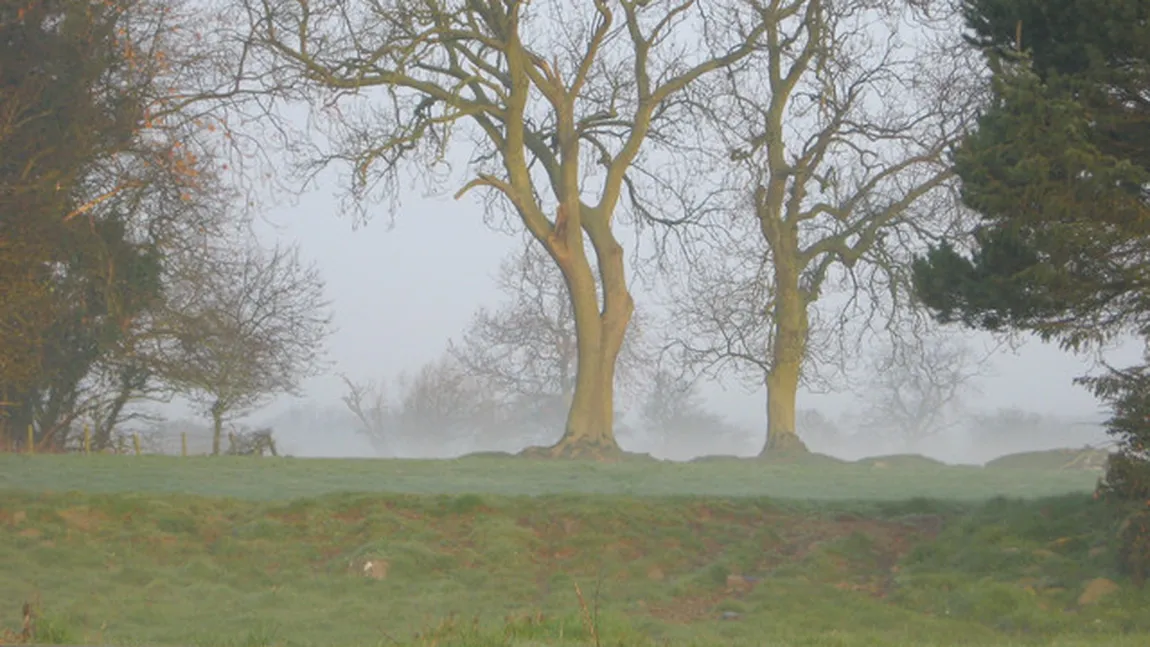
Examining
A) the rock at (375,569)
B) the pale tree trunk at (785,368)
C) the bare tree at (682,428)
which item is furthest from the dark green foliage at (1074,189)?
the bare tree at (682,428)

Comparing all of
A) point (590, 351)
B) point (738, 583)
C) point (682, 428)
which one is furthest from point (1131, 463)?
point (682, 428)

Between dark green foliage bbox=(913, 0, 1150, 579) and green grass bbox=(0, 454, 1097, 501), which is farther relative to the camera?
green grass bbox=(0, 454, 1097, 501)

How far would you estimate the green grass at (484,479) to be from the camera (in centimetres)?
1839

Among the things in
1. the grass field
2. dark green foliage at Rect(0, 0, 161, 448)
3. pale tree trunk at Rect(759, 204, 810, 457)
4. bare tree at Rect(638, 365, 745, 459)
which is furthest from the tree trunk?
bare tree at Rect(638, 365, 745, 459)

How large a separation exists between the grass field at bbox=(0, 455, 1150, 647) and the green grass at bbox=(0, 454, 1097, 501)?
16 centimetres

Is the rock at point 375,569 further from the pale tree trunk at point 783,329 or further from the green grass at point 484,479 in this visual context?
the pale tree trunk at point 783,329

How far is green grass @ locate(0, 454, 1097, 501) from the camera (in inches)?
724

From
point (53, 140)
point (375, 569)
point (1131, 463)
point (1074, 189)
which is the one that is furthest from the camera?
point (53, 140)

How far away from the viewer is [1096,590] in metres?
12.6

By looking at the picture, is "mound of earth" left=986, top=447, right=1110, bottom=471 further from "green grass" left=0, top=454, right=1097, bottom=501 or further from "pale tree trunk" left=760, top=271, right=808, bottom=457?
"green grass" left=0, top=454, right=1097, bottom=501

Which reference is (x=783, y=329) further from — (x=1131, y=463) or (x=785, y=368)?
(x=1131, y=463)

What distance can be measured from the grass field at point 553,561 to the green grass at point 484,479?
16 centimetres

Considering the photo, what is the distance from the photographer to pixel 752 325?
31.6 meters

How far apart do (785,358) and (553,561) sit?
1695 centimetres
